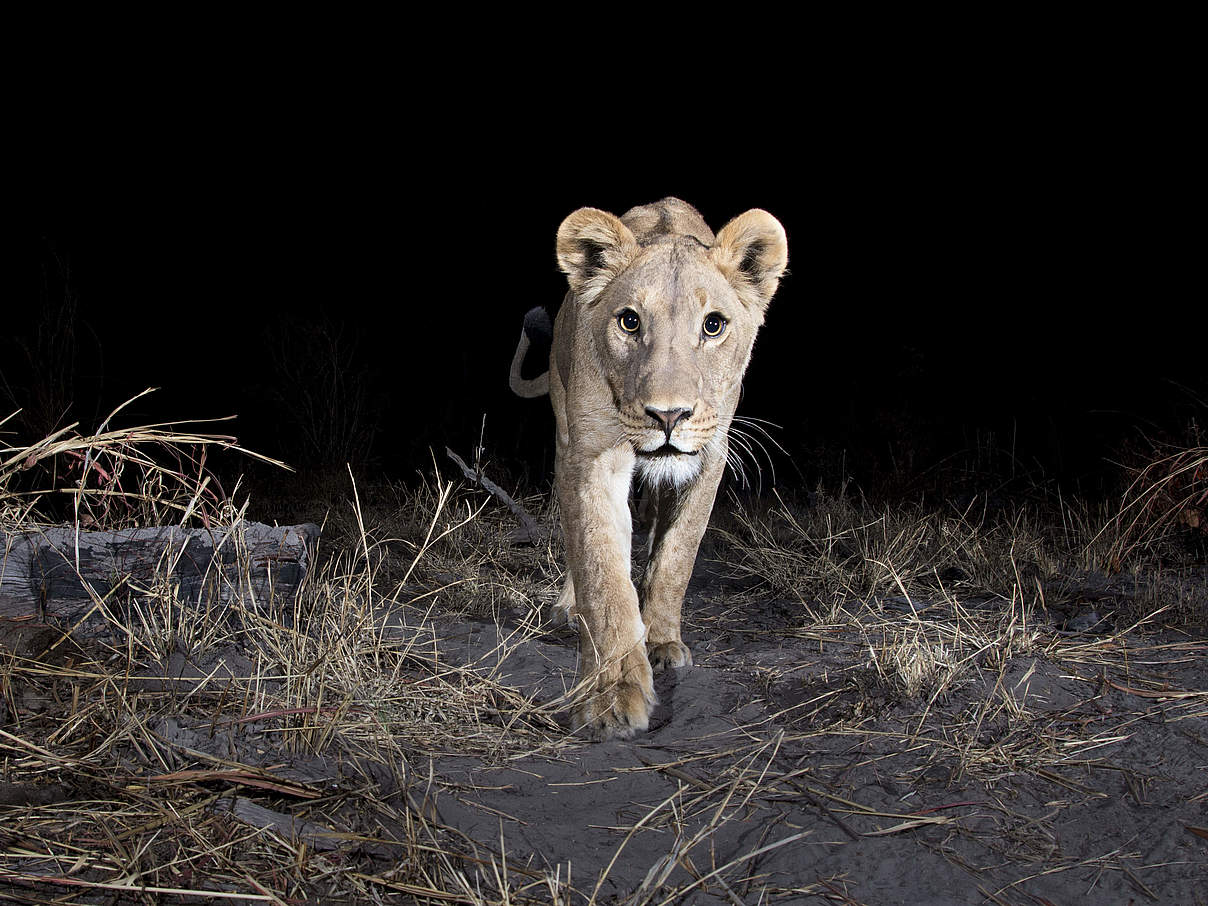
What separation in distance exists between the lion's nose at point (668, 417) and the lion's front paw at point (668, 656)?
30.5 inches

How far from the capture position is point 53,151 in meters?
12.2

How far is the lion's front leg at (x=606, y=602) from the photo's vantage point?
8.23 feet

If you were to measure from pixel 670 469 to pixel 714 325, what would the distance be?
520 mm

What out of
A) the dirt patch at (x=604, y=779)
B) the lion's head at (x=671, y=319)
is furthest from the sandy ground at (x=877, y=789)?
the lion's head at (x=671, y=319)

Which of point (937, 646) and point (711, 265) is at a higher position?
point (711, 265)

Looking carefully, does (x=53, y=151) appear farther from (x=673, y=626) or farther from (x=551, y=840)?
(x=551, y=840)

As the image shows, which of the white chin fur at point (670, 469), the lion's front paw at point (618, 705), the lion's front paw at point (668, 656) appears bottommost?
the lion's front paw at point (668, 656)

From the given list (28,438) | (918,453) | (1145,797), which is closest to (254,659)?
(1145,797)

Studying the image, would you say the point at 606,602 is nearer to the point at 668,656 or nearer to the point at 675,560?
the point at 668,656

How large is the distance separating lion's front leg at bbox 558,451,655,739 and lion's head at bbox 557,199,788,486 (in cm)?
18

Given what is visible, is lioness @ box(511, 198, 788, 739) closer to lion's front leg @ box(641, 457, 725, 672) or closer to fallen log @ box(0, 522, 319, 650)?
lion's front leg @ box(641, 457, 725, 672)

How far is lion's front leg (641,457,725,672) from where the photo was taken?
3205 mm

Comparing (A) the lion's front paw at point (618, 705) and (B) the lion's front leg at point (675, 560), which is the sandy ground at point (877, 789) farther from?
(B) the lion's front leg at point (675, 560)

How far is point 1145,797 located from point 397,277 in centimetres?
1216
